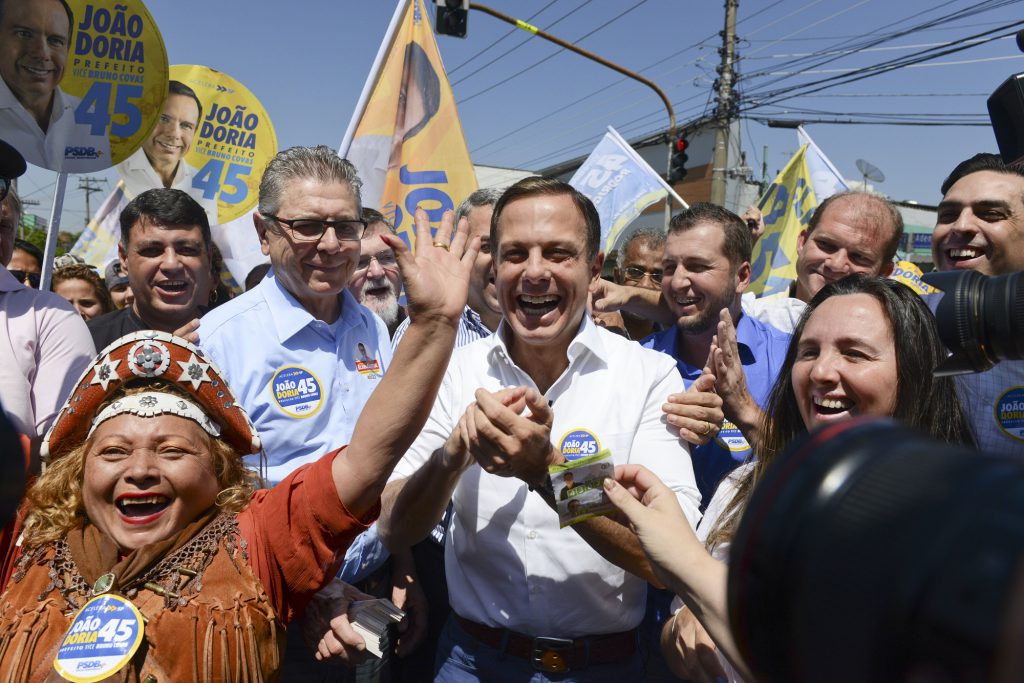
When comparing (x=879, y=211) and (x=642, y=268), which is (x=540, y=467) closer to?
(x=879, y=211)

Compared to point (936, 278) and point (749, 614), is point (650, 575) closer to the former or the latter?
point (936, 278)

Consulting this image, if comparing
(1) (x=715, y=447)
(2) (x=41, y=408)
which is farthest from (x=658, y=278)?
(2) (x=41, y=408)

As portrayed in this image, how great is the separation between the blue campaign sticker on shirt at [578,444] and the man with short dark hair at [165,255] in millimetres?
2110

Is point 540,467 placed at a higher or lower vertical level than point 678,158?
lower

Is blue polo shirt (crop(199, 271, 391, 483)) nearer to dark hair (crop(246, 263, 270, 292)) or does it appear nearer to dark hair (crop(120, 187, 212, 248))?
dark hair (crop(120, 187, 212, 248))

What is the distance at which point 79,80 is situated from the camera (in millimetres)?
3746

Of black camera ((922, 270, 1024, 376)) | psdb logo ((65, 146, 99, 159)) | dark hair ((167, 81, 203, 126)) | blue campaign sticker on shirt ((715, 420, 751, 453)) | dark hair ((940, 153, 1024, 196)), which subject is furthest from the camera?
dark hair ((167, 81, 203, 126))

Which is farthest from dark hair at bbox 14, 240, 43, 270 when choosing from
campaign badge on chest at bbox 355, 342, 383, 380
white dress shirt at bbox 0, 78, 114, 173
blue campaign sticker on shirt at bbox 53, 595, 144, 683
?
blue campaign sticker on shirt at bbox 53, 595, 144, 683

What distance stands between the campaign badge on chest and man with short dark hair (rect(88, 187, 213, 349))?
3.03ft

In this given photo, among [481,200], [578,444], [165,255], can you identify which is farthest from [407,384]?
[481,200]

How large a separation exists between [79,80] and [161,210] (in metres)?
0.76

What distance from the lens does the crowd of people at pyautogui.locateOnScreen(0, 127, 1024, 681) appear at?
1911mm

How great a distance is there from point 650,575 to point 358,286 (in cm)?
322

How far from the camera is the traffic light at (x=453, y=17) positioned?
11.2 metres
